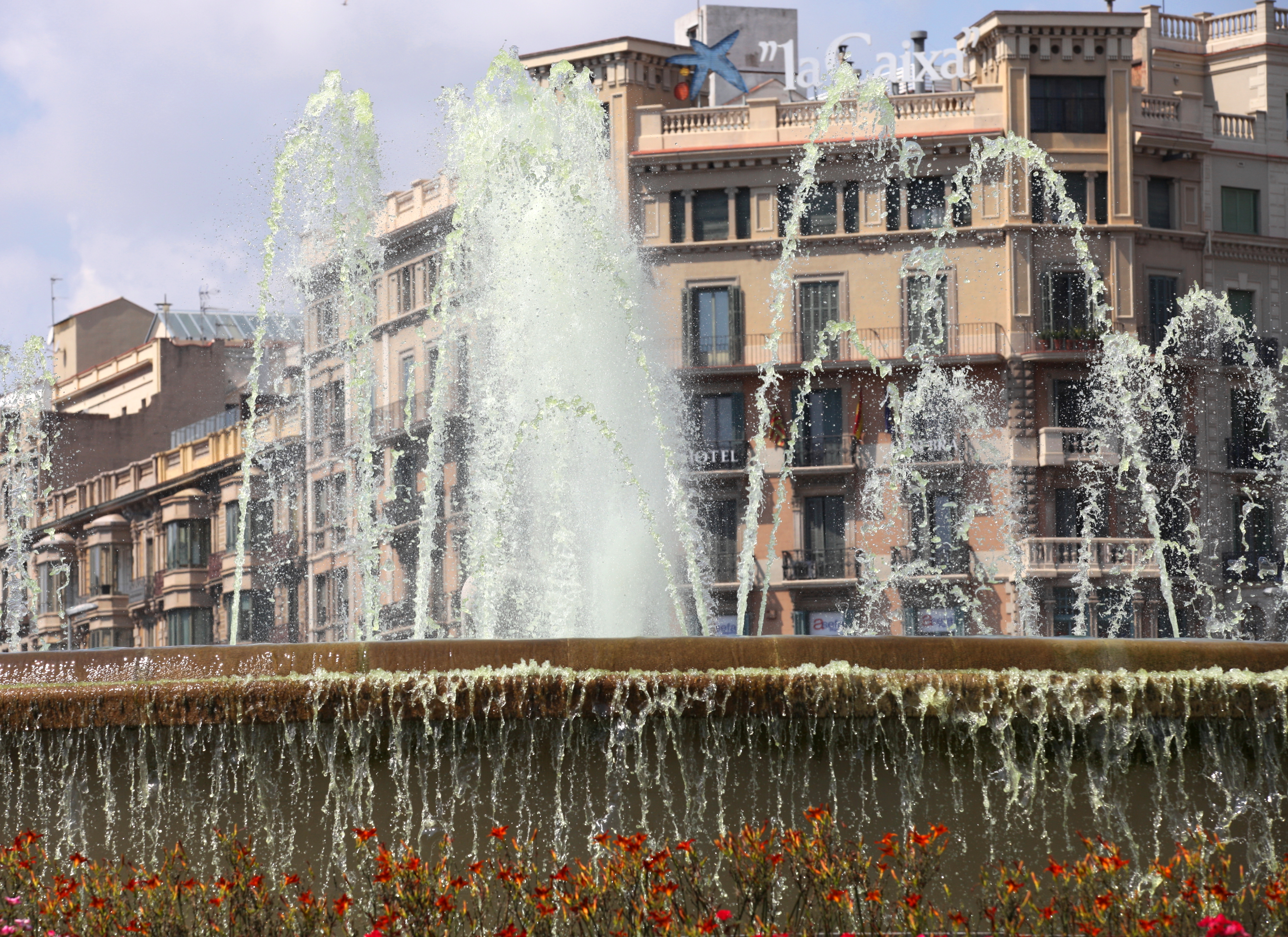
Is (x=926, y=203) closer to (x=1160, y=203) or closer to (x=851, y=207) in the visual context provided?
(x=851, y=207)

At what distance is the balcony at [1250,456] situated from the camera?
1596 inches

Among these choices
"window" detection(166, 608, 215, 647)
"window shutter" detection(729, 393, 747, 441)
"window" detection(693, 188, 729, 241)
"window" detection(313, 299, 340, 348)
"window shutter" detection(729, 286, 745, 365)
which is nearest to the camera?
"window shutter" detection(729, 393, 747, 441)

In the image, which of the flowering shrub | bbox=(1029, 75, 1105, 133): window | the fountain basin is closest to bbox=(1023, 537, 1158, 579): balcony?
bbox=(1029, 75, 1105, 133): window

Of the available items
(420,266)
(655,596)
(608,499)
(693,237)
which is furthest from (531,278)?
(420,266)

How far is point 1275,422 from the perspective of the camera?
41.3 meters

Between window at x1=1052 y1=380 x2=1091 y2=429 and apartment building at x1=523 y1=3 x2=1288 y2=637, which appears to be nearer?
apartment building at x1=523 y1=3 x2=1288 y2=637

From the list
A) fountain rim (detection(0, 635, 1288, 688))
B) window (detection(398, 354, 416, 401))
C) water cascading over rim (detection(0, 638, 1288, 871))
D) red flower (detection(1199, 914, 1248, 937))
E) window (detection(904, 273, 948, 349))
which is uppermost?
window (detection(904, 273, 948, 349))

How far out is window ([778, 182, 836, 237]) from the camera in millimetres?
41281

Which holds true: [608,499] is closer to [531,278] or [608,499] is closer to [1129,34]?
[531,278]

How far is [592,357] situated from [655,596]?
181 inches

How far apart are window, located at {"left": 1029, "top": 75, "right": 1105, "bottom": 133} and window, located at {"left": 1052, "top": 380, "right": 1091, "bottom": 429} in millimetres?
6330

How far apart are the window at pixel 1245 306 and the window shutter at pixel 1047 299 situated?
16.3 ft

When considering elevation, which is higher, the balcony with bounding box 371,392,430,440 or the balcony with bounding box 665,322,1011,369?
the balcony with bounding box 665,322,1011,369

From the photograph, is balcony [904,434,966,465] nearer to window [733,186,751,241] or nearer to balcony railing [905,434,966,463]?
balcony railing [905,434,966,463]
